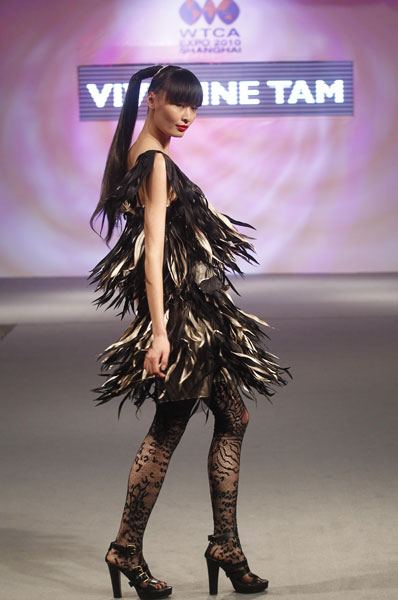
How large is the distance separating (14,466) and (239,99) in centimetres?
929

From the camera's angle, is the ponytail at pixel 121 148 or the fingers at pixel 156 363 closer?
the fingers at pixel 156 363

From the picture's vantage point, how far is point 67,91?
41.3 ft

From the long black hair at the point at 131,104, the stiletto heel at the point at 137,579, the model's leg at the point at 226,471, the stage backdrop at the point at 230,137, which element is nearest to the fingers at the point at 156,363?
the model's leg at the point at 226,471

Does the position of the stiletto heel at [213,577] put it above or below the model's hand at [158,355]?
below

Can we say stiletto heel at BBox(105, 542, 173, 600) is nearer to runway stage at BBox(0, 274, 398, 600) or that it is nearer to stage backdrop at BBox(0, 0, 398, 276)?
runway stage at BBox(0, 274, 398, 600)

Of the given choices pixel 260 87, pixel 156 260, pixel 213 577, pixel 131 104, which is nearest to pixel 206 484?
pixel 213 577

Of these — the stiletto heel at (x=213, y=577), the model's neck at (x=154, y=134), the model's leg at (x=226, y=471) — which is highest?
the model's neck at (x=154, y=134)

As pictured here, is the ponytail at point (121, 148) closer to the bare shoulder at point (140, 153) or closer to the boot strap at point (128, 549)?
the bare shoulder at point (140, 153)

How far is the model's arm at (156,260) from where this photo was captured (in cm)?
232

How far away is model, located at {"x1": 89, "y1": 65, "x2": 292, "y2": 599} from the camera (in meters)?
2.39

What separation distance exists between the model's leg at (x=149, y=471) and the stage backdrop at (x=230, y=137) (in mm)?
10147

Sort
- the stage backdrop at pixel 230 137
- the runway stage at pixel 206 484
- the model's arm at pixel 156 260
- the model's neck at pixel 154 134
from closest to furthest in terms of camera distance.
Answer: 1. the model's arm at pixel 156 260
2. the model's neck at pixel 154 134
3. the runway stage at pixel 206 484
4. the stage backdrop at pixel 230 137

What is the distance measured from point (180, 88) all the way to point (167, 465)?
82cm

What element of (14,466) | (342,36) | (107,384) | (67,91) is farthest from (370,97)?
(107,384)
